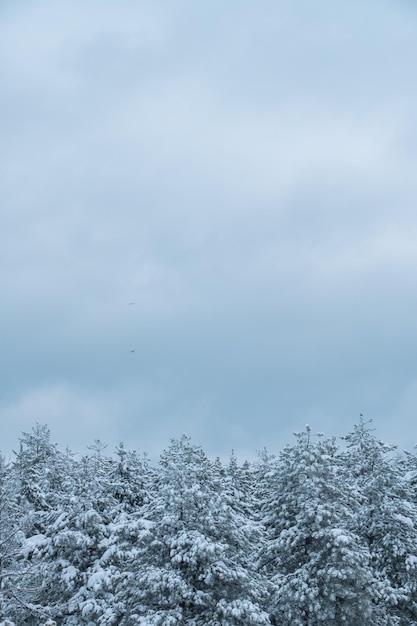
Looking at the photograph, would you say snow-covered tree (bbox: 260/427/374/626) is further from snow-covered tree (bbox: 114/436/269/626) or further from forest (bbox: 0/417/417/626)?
snow-covered tree (bbox: 114/436/269/626)

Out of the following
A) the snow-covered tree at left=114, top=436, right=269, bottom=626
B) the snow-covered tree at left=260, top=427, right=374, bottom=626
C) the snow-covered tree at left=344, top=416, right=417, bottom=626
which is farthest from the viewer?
the snow-covered tree at left=344, top=416, right=417, bottom=626

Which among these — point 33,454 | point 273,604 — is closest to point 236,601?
point 273,604

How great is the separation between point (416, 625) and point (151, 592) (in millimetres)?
17809

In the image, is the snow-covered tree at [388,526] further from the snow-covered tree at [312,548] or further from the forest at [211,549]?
the snow-covered tree at [312,548]

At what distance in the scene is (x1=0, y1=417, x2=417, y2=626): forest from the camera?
98.3ft

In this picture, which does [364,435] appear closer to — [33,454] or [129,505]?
[129,505]

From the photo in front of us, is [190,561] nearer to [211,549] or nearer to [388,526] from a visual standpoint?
[211,549]

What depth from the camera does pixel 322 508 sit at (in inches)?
1309

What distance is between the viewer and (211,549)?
2942 cm

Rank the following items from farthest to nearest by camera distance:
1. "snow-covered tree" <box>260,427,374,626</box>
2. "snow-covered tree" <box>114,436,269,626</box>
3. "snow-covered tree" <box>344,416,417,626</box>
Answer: "snow-covered tree" <box>344,416,417,626</box> → "snow-covered tree" <box>260,427,374,626</box> → "snow-covered tree" <box>114,436,269,626</box>

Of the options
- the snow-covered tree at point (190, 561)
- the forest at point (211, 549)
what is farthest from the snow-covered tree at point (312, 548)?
the snow-covered tree at point (190, 561)

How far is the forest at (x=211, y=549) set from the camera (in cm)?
2995

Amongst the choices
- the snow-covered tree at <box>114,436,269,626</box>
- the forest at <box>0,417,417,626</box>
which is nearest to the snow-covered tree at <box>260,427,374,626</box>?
the forest at <box>0,417,417,626</box>

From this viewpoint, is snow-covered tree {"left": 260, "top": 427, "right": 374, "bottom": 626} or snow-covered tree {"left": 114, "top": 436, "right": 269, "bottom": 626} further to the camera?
snow-covered tree {"left": 260, "top": 427, "right": 374, "bottom": 626}
